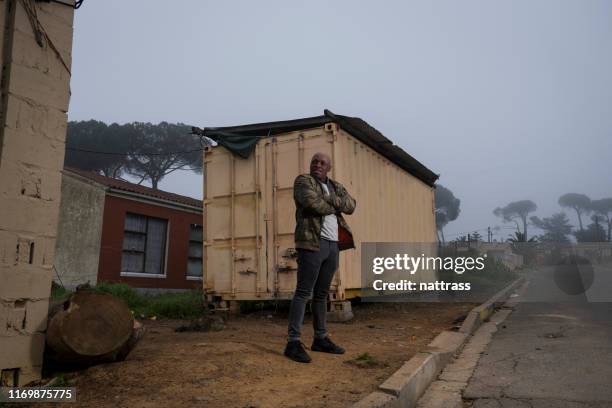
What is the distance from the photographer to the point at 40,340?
324 cm

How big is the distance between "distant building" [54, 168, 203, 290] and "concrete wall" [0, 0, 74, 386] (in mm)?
9865

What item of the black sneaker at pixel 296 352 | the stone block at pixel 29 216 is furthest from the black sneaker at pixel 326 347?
the stone block at pixel 29 216

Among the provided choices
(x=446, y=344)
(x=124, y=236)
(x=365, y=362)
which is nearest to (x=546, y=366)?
(x=446, y=344)

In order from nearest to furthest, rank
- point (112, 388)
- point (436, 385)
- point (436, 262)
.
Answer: point (112, 388)
point (436, 385)
point (436, 262)

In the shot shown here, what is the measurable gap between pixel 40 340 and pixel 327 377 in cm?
201

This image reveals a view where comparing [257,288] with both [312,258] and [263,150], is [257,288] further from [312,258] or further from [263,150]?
[312,258]

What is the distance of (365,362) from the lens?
3.97 meters

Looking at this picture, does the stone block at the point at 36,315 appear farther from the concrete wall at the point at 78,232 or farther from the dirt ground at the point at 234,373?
the concrete wall at the point at 78,232

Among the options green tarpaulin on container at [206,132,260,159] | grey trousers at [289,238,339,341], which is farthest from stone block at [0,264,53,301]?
green tarpaulin on container at [206,132,260,159]

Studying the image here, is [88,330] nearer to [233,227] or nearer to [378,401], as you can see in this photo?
[378,401]

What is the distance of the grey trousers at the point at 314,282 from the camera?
3.89m

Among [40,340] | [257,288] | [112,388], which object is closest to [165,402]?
[112,388]

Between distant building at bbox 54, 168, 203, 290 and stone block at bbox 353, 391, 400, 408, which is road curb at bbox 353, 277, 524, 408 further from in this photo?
distant building at bbox 54, 168, 203, 290

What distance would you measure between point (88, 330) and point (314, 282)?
1716mm
